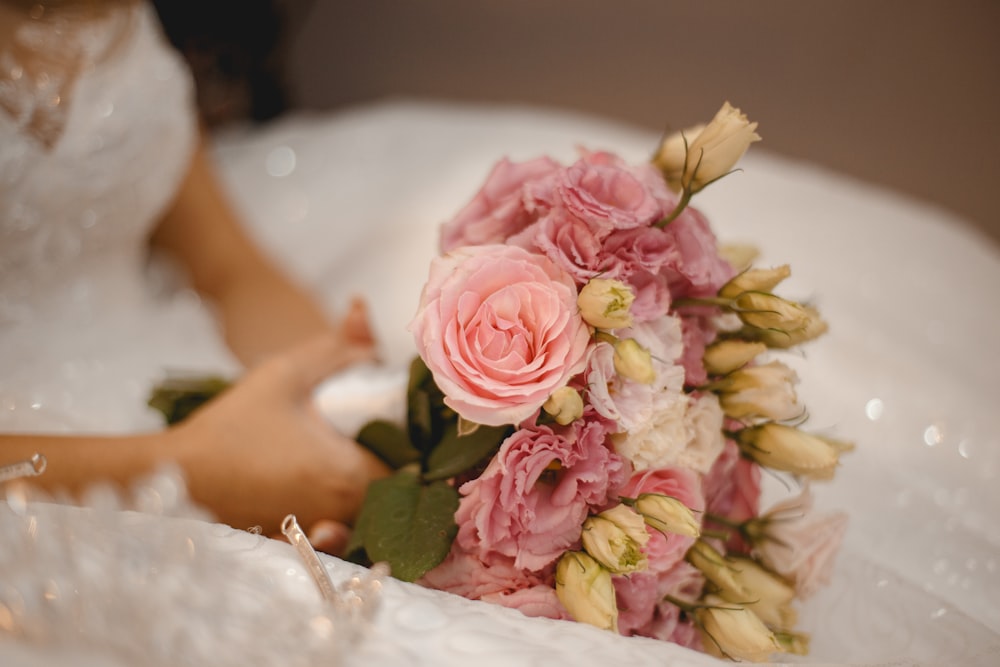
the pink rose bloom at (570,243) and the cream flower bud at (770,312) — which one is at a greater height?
the cream flower bud at (770,312)

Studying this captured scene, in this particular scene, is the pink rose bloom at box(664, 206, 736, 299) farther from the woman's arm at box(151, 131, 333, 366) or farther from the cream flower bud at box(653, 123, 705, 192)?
the woman's arm at box(151, 131, 333, 366)

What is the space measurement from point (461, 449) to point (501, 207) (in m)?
0.19

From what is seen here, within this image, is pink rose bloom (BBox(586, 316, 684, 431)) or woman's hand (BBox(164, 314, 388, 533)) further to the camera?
woman's hand (BBox(164, 314, 388, 533))

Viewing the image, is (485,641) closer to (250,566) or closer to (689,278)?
(250,566)

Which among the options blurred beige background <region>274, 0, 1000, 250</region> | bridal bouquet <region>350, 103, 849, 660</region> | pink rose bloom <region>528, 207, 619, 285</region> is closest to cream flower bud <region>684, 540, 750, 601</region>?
bridal bouquet <region>350, 103, 849, 660</region>

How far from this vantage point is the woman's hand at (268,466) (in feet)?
2.28

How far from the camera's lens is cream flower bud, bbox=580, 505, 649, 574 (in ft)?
1.61

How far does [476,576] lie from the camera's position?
55cm

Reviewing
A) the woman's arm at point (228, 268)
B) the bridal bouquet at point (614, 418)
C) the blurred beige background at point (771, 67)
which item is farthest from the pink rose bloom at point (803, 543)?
the blurred beige background at point (771, 67)

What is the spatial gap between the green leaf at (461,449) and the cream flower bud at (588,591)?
0.31ft

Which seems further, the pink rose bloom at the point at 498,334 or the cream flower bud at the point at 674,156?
the cream flower bud at the point at 674,156

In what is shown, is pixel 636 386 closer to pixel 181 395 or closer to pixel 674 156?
pixel 674 156

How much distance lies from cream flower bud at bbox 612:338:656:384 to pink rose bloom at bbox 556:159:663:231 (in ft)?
0.27

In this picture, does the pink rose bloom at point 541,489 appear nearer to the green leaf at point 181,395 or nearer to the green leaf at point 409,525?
the green leaf at point 409,525
